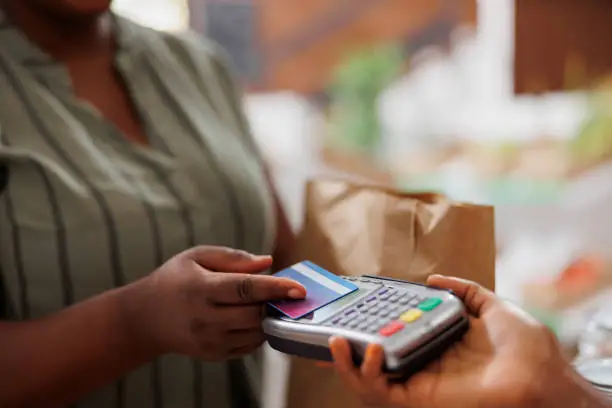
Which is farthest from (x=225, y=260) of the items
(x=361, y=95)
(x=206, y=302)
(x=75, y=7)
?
(x=361, y=95)

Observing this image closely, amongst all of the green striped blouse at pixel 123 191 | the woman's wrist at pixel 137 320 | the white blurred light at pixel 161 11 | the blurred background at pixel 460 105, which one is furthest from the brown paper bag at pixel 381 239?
the white blurred light at pixel 161 11

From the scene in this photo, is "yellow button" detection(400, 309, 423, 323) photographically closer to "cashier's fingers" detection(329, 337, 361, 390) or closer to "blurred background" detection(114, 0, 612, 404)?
"cashier's fingers" detection(329, 337, 361, 390)

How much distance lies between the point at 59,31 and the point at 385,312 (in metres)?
0.43

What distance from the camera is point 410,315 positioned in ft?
1.69

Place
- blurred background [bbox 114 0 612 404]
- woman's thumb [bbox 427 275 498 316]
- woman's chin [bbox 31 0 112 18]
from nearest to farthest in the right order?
woman's thumb [bbox 427 275 498 316] < woman's chin [bbox 31 0 112 18] < blurred background [bbox 114 0 612 404]

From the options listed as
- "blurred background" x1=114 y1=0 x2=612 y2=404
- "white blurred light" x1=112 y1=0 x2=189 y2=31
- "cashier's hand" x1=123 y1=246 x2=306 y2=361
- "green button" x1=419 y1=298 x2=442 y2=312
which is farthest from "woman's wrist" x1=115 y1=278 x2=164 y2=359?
"white blurred light" x1=112 y1=0 x2=189 y2=31

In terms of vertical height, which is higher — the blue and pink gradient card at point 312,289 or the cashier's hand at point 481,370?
the blue and pink gradient card at point 312,289

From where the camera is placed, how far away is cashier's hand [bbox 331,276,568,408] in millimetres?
479

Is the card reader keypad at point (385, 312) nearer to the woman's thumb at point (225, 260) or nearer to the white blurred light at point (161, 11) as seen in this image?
the woman's thumb at point (225, 260)

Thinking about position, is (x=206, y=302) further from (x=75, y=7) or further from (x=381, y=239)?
(x=75, y=7)

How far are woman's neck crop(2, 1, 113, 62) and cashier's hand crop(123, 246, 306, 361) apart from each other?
279 mm

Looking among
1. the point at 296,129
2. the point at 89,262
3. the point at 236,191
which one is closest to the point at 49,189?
the point at 89,262

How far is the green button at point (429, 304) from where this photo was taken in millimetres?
525

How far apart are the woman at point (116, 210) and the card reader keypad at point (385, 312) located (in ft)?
0.16
